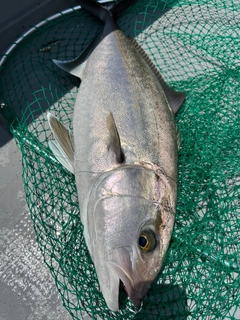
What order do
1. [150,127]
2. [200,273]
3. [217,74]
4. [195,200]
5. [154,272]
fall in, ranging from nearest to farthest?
[154,272] → [150,127] → [200,273] → [195,200] → [217,74]

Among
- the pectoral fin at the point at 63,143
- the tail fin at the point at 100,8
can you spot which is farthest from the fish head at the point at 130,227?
the tail fin at the point at 100,8

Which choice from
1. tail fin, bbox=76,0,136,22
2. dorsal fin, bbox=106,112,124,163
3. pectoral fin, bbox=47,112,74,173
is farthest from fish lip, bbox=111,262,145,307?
tail fin, bbox=76,0,136,22

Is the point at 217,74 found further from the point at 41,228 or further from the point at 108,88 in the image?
the point at 41,228

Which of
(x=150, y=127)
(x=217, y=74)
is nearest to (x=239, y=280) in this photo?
(x=150, y=127)

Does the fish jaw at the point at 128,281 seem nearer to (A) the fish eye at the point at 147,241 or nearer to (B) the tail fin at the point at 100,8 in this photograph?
(A) the fish eye at the point at 147,241

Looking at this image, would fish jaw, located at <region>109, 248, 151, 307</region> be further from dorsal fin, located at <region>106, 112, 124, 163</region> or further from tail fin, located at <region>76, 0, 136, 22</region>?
tail fin, located at <region>76, 0, 136, 22</region>

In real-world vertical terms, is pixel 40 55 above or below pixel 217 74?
above
